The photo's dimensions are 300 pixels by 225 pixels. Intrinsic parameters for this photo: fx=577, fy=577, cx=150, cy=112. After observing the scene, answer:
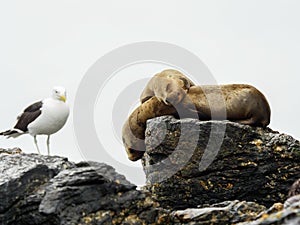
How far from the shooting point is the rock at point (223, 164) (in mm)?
11938

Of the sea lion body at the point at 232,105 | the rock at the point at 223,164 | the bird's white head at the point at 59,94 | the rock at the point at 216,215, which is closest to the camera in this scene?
the rock at the point at 216,215

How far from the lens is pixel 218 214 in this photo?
822 cm

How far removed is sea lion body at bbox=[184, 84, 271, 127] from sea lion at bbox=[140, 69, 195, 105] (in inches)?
8.3

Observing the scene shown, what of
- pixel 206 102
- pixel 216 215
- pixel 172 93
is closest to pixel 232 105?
pixel 206 102

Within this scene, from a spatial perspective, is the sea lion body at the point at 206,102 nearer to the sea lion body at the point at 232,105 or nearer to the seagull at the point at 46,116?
the sea lion body at the point at 232,105

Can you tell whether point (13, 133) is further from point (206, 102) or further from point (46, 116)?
point (206, 102)

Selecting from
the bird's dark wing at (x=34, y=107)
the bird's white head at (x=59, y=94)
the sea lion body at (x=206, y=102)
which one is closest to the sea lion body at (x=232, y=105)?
the sea lion body at (x=206, y=102)

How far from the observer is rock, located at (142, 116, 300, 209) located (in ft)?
A: 39.2

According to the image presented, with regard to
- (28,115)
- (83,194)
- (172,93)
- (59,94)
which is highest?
(59,94)

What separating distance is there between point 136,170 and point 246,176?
326 centimetres

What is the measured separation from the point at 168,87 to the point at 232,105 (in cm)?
152

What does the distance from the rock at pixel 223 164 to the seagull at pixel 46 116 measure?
209cm

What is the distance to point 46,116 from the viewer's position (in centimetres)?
1197

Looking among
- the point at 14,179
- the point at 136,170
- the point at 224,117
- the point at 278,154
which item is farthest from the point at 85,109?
the point at 14,179
